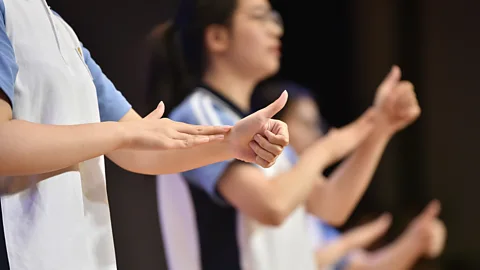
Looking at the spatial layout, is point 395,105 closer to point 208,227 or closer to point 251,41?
point 251,41

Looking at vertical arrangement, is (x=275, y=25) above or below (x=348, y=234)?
above

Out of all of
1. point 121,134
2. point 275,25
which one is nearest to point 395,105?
point 275,25

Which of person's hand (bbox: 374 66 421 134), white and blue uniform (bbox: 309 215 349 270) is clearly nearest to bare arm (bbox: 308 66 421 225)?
person's hand (bbox: 374 66 421 134)

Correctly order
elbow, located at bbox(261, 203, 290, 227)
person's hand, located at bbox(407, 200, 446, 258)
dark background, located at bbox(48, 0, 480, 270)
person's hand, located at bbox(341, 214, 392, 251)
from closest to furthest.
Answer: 1. elbow, located at bbox(261, 203, 290, 227)
2. person's hand, located at bbox(407, 200, 446, 258)
3. person's hand, located at bbox(341, 214, 392, 251)
4. dark background, located at bbox(48, 0, 480, 270)

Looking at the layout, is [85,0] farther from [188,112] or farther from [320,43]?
[320,43]

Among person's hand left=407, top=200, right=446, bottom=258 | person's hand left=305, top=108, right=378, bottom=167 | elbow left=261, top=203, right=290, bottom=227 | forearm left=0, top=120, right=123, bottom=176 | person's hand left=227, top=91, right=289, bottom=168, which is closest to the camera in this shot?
forearm left=0, top=120, right=123, bottom=176

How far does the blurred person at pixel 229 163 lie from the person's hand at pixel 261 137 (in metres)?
0.39

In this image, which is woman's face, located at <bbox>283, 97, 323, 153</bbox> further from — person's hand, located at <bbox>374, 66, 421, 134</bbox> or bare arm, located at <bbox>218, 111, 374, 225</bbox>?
bare arm, located at <bbox>218, 111, 374, 225</bbox>

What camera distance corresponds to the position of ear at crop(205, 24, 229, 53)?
143cm

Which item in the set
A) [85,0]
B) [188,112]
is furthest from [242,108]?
[85,0]

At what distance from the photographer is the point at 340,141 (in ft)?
4.77

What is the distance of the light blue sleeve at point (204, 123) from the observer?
4.38 ft

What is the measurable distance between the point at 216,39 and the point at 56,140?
70 cm

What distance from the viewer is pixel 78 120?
2.87 feet
